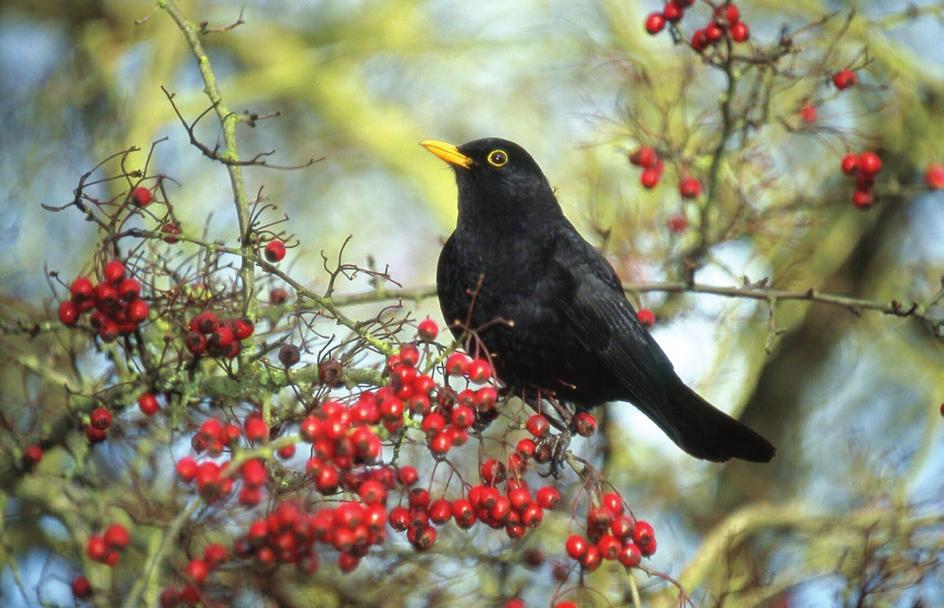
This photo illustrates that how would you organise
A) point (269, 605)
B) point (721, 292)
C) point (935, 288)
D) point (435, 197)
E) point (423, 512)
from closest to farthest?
point (423, 512), point (269, 605), point (721, 292), point (935, 288), point (435, 197)

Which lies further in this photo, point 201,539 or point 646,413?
point 646,413

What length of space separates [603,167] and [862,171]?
7.51 ft

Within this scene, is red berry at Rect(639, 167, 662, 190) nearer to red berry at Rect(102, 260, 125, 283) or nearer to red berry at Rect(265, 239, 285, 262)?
red berry at Rect(265, 239, 285, 262)

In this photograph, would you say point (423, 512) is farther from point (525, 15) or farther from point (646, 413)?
point (525, 15)

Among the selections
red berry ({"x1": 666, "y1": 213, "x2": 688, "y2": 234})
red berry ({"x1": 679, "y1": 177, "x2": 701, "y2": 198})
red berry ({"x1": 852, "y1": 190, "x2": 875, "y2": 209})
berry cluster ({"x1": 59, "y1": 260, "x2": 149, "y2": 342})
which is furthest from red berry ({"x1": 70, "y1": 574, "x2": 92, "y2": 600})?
red berry ({"x1": 852, "y1": 190, "x2": 875, "y2": 209})

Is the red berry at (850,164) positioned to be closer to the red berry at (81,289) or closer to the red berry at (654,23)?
the red berry at (654,23)

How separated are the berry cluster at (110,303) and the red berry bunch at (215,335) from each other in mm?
208

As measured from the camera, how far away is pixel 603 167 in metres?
6.72

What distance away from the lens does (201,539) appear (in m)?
3.41

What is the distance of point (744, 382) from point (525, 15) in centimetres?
252

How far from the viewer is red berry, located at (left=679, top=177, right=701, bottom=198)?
4.67 metres

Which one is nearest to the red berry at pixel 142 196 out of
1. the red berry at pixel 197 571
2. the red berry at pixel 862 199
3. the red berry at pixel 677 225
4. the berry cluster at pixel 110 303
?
the berry cluster at pixel 110 303

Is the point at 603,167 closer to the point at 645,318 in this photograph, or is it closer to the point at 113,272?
the point at 645,318

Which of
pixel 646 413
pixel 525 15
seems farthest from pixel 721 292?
pixel 525 15
